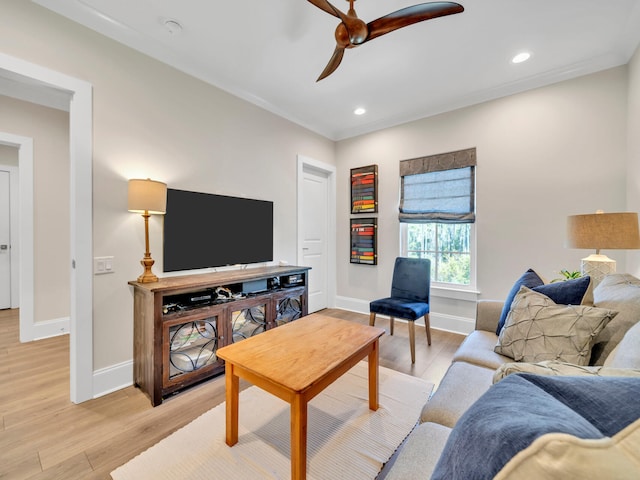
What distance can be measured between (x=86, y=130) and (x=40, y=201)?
6.54ft

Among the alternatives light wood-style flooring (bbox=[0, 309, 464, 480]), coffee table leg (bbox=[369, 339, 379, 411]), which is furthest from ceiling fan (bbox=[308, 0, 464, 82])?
light wood-style flooring (bbox=[0, 309, 464, 480])

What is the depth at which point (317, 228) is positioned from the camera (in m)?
4.18

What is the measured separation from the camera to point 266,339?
5.64 feet

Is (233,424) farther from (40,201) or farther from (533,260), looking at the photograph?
(40,201)

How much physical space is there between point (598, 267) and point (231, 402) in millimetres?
2859

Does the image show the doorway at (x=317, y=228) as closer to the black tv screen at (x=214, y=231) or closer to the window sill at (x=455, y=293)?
the black tv screen at (x=214, y=231)

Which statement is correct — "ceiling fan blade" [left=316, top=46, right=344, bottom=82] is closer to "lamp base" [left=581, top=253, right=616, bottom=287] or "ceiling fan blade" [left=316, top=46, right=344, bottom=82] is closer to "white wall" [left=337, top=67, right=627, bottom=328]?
"white wall" [left=337, top=67, right=627, bottom=328]

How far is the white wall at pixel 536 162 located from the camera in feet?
8.25

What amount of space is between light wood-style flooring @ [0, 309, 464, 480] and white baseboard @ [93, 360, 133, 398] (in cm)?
5

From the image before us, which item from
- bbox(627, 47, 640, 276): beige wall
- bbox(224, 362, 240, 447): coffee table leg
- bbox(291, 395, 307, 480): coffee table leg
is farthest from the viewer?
bbox(627, 47, 640, 276): beige wall

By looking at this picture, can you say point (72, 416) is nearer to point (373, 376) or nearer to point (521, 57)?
point (373, 376)

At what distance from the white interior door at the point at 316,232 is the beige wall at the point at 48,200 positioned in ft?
9.75

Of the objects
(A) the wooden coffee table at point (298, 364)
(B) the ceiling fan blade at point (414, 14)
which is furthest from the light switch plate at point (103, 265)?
(B) the ceiling fan blade at point (414, 14)

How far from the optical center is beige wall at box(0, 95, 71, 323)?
3.05 m
